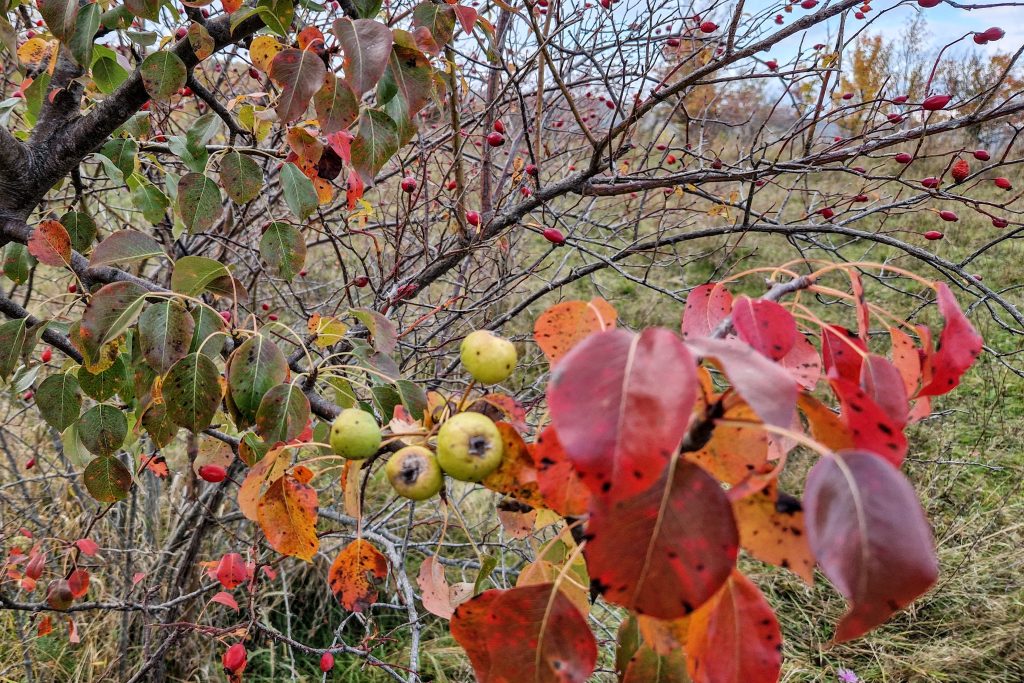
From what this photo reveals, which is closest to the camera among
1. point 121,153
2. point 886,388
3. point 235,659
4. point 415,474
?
point 886,388

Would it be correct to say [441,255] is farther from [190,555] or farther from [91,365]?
[190,555]

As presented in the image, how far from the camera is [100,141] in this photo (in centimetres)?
103

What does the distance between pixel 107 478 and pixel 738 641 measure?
103cm

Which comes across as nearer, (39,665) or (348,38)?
(348,38)

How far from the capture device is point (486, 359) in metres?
0.58

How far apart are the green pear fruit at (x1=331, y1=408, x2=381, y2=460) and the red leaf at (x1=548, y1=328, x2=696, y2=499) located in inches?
11.1

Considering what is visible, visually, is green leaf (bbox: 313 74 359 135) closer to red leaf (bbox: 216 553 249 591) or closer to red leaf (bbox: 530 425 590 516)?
red leaf (bbox: 530 425 590 516)

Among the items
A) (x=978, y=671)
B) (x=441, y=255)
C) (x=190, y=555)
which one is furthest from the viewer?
(x=978, y=671)

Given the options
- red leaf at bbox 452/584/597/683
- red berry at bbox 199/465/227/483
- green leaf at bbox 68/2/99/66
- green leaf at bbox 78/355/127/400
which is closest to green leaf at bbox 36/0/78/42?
green leaf at bbox 68/2/99/66

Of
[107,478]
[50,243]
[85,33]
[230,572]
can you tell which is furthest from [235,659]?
[85,33]

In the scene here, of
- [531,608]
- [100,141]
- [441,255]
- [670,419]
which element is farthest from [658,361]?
[441,255]

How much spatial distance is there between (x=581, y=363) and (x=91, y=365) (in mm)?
747

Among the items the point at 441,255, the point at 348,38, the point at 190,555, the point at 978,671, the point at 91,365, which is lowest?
the point at 978,671

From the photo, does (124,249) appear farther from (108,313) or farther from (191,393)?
(191,393)
